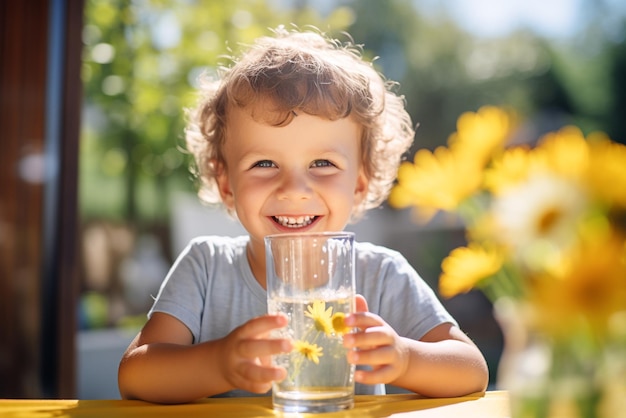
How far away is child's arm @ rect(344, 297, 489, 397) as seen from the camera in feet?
3.10

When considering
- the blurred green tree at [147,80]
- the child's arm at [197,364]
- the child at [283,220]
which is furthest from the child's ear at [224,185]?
the blurred green tree at [147,80]

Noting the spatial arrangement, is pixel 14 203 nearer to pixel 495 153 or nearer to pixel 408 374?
pixel 408 374

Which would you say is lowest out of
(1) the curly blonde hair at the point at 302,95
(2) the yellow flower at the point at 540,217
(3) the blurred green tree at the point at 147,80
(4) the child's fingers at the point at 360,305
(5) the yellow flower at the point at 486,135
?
(4) the child's fingers at the point at 360,305

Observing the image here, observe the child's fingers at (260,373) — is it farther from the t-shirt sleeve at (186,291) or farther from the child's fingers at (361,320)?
the t-shirt sleeve at (186,291)

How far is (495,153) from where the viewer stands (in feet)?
1.74

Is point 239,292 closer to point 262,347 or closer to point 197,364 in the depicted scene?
point 197,364

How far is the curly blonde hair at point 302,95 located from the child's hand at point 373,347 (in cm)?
49

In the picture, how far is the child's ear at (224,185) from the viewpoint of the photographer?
166cm

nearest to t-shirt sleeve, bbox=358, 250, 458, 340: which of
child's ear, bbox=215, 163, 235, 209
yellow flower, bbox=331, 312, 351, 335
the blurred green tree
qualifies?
child's ear, bbox=215, 163, 235, 209

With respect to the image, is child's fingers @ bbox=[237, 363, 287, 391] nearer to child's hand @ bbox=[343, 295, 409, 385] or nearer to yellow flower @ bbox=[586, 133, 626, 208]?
child's hand @ bbox=[343, 295, 409, 385]

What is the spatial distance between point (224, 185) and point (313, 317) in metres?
0.79

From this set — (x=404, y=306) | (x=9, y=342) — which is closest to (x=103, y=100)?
(x=9, y=342)

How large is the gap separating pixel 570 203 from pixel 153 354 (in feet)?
2.72

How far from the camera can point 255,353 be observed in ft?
3.01
